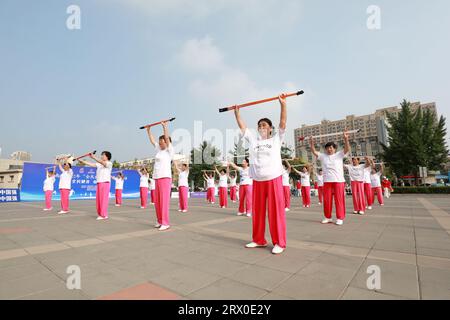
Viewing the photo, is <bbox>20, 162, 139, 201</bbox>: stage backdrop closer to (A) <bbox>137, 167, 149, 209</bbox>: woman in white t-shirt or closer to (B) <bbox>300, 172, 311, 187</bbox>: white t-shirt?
(A) <bbox>137, 167, 149, 209</bbox>: woman in white t-shirt

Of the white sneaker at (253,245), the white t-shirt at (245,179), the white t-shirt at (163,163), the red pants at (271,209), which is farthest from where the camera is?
the white t-shirt at (245,179)

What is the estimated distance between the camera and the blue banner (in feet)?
62.9

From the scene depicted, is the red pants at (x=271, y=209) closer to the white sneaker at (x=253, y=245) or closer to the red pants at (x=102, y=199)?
the white sneaker at (x=253, y=245)

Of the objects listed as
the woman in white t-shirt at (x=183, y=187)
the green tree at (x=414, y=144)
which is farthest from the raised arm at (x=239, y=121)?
the green tree at (x=414, y=144)

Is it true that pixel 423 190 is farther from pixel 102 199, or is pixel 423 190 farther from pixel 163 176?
pixel 102 199

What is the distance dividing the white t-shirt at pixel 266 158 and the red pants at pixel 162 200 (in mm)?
2631

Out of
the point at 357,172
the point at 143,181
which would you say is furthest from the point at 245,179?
the point at 143,181

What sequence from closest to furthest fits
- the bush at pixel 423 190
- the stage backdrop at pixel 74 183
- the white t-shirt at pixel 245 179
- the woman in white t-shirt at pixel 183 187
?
the white t-shirt at pixel 245 179 → the woman in white t-shirt at pixel 183 187 → the stage backdrop at pixel 74 183 → the bush at pixel 423 190

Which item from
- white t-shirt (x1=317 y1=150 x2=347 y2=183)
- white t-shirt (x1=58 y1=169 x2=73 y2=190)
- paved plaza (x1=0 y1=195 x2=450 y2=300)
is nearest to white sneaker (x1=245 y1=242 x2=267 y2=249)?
paved plaza (x1=0 y1=195 x2=450 y2=300)

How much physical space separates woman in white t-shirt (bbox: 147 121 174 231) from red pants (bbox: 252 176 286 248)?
8.28 ft

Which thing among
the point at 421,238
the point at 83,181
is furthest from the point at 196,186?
the point at 421,238

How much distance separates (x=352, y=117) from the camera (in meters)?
101

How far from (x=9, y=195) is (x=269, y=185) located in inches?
947

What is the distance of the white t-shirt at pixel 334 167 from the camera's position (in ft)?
20.9
